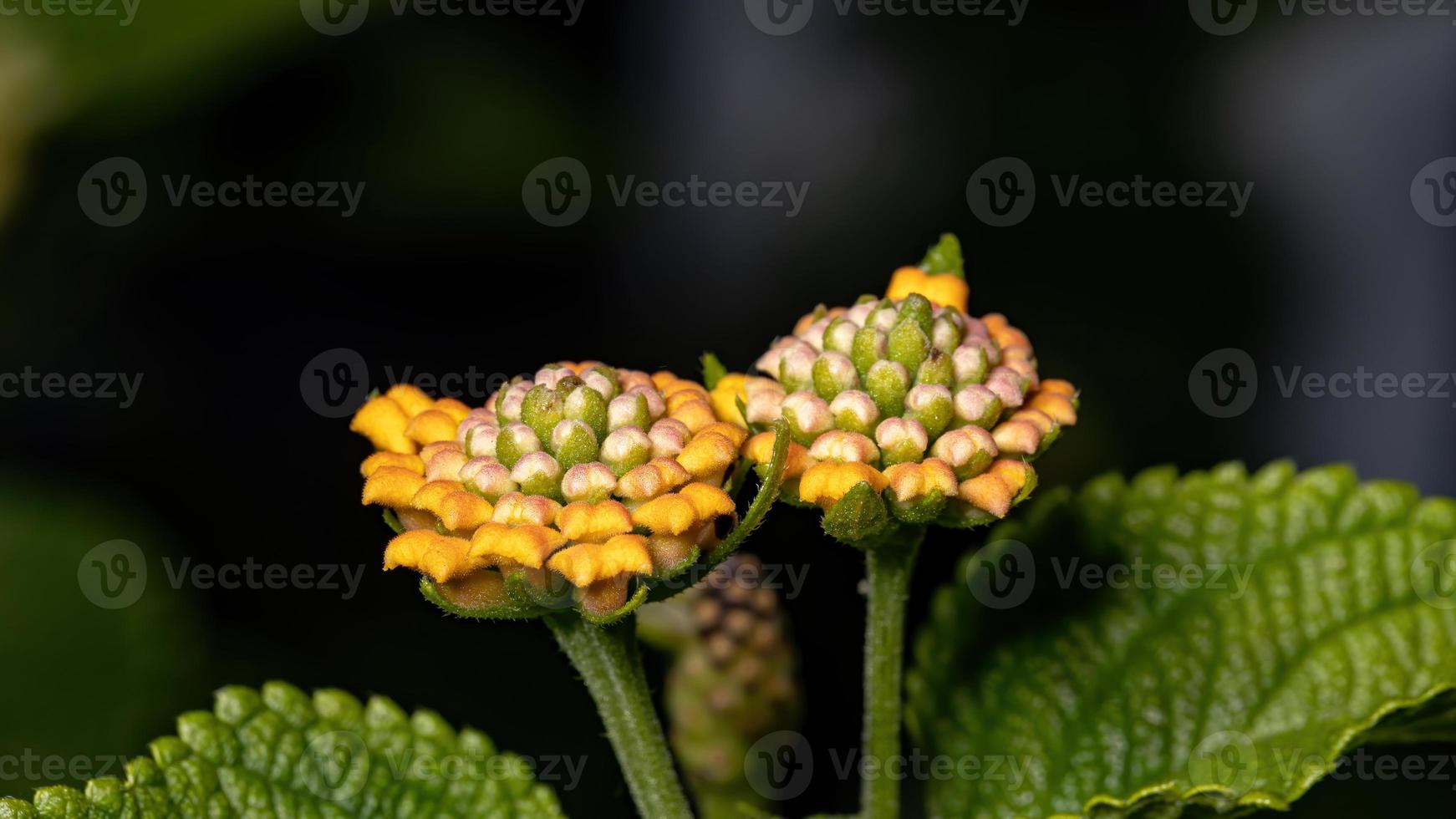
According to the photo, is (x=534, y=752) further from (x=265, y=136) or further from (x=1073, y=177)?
(x=1073, y=177)

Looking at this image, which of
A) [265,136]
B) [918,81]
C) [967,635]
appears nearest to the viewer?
[967,635]

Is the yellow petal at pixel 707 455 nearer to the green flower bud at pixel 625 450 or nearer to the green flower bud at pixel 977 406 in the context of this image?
the green flower bud at pixel 625 450

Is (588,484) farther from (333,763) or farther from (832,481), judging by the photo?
(333,763)

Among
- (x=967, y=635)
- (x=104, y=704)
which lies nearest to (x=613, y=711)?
(x=967, y=635)

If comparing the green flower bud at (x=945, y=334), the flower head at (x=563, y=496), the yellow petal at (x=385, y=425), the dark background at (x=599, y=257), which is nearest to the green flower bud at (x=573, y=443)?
the flower head at (x=563, y=496)

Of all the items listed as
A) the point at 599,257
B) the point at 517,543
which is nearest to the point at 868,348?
the point at 517,543

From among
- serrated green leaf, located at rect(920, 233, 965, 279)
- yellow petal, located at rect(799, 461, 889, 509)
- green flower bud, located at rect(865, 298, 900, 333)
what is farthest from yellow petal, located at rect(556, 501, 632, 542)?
serrated green leaf, located at rect(920, 233, 965, 279)
